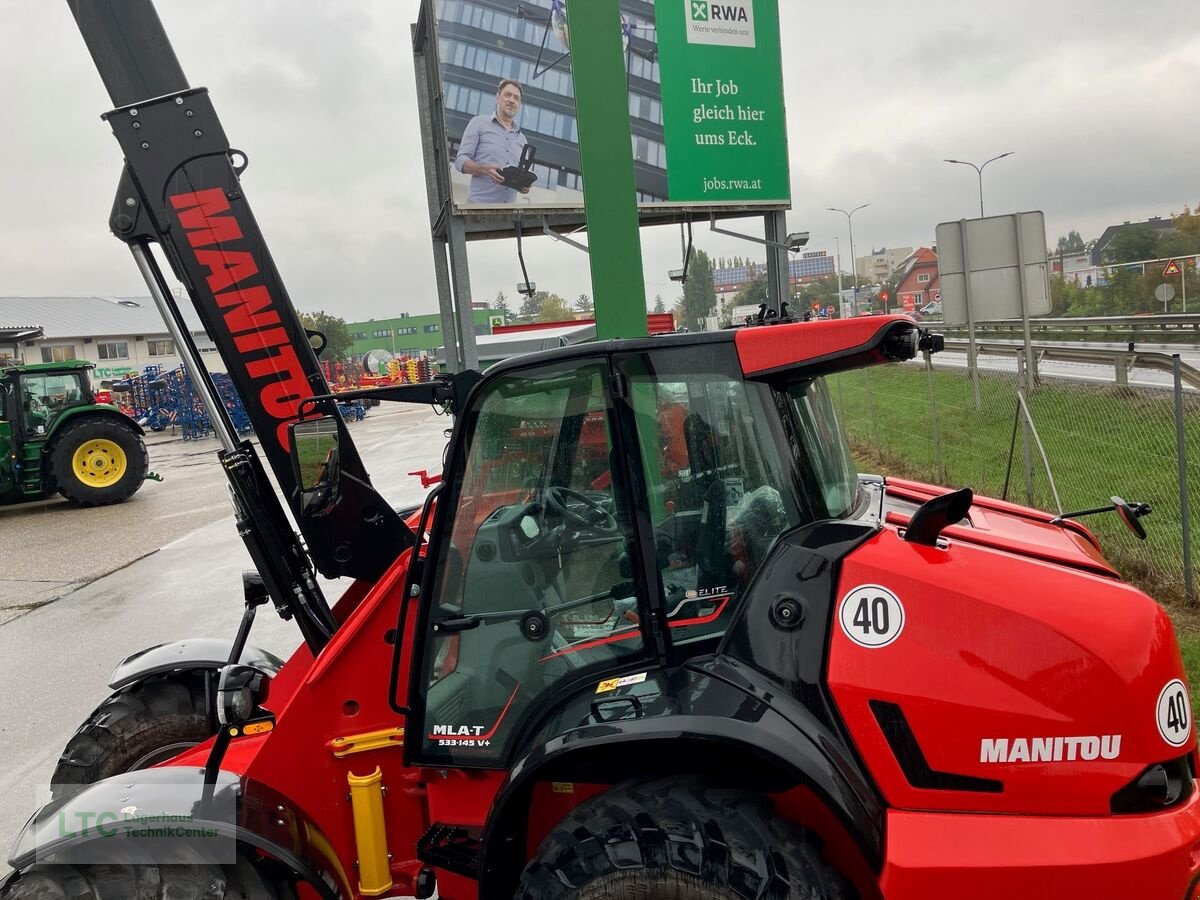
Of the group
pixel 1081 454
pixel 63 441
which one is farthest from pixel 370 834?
pixel 63 441

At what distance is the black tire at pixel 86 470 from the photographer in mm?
14867

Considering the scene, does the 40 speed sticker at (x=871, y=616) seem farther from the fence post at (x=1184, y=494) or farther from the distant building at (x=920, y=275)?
the distant building at (x=920, y=275)

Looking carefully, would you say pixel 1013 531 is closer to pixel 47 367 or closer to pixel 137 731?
pixel 137 731

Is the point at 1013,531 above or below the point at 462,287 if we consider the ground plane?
below

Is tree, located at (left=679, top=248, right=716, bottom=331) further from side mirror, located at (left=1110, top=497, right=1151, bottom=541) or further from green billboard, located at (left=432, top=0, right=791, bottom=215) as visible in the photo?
side mirror, located at (left=1110, top=497, right=1151, bottom=541)

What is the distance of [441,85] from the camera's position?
11633mm

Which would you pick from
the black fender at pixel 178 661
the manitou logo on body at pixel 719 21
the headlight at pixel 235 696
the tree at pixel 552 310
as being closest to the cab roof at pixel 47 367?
the manitou logo on body at pixel 719 21

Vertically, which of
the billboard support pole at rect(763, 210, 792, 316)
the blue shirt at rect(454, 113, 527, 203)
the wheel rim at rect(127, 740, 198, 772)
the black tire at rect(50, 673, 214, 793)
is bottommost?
the wheel rim at rect(127, 740, 198, 772)

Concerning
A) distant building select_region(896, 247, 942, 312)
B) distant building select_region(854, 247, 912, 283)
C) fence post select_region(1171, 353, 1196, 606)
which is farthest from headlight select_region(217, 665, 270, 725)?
distant building select_region(854, 247, 912, 283)

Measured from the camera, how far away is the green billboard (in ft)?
37.4

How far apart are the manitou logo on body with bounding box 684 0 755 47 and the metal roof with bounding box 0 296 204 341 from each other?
49.2 metres

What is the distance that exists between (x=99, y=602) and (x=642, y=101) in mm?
8642

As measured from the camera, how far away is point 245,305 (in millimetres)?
3152

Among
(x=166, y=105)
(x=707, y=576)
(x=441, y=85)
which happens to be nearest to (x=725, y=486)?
(x=707, y=576)
